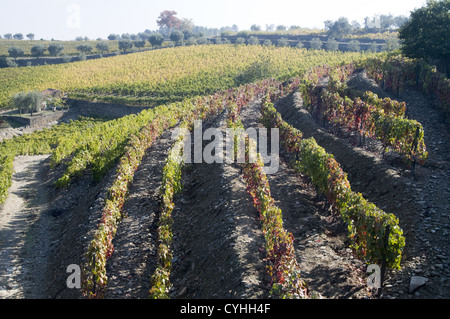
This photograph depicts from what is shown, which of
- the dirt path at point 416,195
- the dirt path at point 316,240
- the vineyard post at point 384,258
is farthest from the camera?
the dirt path at point 316,240

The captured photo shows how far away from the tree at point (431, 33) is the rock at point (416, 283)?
991 inches

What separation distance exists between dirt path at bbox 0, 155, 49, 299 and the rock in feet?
40.7

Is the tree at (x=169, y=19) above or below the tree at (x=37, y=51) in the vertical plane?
above

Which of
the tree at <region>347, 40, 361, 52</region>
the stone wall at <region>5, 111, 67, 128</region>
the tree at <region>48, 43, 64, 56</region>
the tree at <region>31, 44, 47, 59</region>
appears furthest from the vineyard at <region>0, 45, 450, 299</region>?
the tree at <region>48, 43, 64, 56</region>

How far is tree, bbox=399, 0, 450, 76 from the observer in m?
30.1

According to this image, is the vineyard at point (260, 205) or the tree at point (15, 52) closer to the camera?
the vineyard at point (260, 205)

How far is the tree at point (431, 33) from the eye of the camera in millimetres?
30125

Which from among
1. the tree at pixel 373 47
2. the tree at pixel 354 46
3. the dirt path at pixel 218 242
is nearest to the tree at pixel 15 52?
the tree at pixel 354 46

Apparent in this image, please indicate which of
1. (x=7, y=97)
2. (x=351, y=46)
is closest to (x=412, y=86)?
(x=351, y=46)

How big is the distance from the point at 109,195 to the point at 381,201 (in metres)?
11.0

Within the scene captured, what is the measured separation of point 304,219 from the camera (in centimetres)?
1420

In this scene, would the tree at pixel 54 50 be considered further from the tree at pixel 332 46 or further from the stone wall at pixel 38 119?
the tree at pixel 332 46
